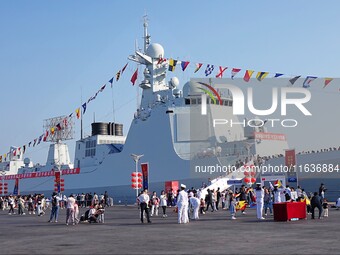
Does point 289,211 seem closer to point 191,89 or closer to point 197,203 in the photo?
point 197,203

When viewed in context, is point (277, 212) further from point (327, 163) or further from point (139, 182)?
point (139, 182)

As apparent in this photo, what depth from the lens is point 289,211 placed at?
18047 mm

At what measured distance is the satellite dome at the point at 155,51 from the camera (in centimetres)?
4847

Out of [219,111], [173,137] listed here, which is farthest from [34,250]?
[219,111]

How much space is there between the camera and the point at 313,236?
12148 millimetres

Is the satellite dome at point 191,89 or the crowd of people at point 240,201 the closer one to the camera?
the crowd of people at point 240,201

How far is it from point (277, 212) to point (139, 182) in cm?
1902

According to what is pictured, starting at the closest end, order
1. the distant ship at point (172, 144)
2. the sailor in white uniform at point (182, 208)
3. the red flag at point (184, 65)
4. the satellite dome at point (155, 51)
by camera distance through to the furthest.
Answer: the sailor in white uniform at point (182, 208) → the red flag at point (184, 65) → the distant ship at point (172, 144) → the satellite dome at point (155, 51)

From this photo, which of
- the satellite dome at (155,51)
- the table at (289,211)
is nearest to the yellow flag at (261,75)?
the table at (289,211)

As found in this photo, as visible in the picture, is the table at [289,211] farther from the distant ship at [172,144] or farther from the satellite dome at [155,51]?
the satellite dome at [155,51]

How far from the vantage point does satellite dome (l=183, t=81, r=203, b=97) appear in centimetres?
4280

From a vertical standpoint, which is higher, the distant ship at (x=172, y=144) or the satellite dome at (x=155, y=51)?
the satellite dome at (x=155, y=51)

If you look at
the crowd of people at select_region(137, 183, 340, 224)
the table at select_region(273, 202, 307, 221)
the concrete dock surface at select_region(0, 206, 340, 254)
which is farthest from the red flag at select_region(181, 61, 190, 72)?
the concrete dock surface at select_region(0, 206, 340, 254)

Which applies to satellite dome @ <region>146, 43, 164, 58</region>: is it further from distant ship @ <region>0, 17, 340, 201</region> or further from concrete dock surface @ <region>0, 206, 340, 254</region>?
concrete dock surface @ <region>0, 206, 340, 254</region>
